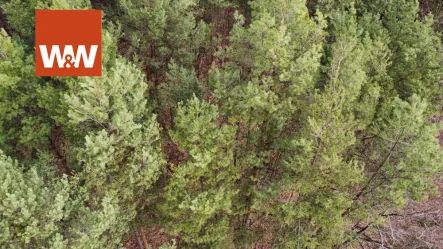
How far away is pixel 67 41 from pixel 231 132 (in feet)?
18.6

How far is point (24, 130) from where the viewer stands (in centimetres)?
1086

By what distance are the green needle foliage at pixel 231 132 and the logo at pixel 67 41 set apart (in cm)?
39

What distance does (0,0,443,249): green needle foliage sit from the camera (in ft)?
28.8

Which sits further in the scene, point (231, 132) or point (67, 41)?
point (67, 41)

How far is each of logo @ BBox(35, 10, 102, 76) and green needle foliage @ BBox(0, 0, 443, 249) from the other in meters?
0.39

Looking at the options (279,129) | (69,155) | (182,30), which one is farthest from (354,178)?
(69,155)

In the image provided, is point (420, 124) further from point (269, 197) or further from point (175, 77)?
point (175, 77)

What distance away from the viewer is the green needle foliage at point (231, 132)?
8.78m

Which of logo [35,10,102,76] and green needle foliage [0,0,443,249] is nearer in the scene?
green needle foliage [0,0,443,249]

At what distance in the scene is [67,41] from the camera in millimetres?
10508

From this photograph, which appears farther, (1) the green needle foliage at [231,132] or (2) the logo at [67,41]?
(2) the logo at [67,41]

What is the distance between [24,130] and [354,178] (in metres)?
9.90

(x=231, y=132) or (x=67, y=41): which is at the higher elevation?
(x=67, y=41)

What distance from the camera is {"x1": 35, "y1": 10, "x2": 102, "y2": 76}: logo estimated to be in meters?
10.1
